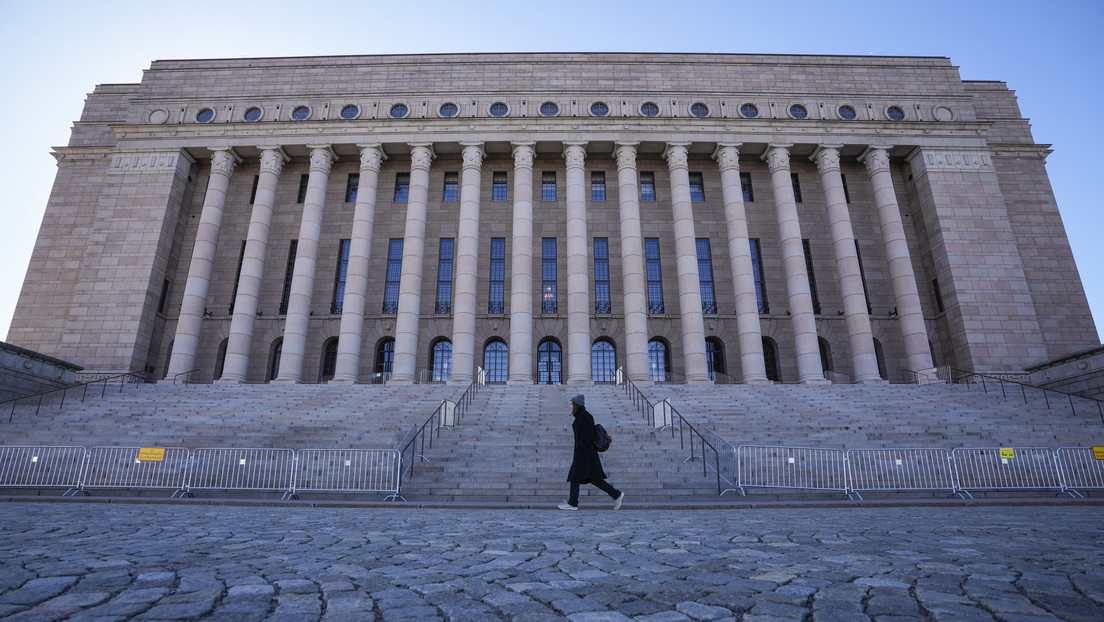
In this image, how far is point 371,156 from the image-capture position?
3256 centimetres

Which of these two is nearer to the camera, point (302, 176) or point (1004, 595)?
point (1004, 595)

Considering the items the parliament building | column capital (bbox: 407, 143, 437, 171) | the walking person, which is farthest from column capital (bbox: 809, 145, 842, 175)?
the walking person

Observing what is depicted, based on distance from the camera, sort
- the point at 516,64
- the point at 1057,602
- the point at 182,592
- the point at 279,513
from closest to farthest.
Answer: the point at 1057,602 → the point at 182,592 → the point at 279,513 → the point at 516,64

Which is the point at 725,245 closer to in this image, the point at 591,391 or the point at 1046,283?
the point at 591,391

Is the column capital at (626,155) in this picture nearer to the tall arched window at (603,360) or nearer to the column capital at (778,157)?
the column capital at (778,157)

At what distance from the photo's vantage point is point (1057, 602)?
315 cm

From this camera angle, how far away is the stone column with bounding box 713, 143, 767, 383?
93.1 feet

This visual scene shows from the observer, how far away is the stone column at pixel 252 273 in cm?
2850

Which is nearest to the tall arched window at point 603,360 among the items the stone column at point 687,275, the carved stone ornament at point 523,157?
the stone column at point 687,275

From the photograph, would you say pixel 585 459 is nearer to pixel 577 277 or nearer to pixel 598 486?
pixel 598 486

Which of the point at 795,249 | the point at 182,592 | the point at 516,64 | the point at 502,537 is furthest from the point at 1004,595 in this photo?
the point at 516,64

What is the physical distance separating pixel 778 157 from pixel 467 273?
18.2 meters

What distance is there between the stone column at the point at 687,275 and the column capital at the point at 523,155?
25.2ft

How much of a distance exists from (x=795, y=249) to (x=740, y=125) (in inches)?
314
